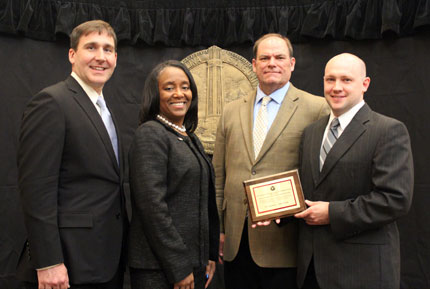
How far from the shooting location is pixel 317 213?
7.10 ft

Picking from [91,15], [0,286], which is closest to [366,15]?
[91,15]

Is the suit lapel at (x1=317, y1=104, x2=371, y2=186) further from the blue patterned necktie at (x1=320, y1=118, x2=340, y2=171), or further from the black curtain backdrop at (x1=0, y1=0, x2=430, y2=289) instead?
the black curtain backdrop at (x1=0, y1=0, x2=430, y2=289)

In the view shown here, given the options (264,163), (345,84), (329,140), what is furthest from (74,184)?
(345,84)

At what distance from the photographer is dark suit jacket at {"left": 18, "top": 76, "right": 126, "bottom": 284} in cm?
182

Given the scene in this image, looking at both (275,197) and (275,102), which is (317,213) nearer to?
(275,197)

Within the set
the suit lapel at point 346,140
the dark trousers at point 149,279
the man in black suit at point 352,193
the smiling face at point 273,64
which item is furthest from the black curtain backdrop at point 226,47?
the dark trousers at point 149,279

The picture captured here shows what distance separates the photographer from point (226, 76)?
13.2ft

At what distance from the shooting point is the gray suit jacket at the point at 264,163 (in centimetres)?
247

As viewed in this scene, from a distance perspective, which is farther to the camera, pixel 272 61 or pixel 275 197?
pixel 272 61

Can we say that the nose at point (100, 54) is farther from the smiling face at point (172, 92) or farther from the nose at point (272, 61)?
the nose at point (272, 61)

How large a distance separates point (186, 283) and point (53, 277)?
573mm

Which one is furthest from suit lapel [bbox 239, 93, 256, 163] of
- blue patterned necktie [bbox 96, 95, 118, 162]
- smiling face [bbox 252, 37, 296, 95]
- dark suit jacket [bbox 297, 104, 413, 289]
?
blue patterned necktie [bbox 96, 95, 118, 162]

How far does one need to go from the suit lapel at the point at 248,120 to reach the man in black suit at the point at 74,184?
82 cm

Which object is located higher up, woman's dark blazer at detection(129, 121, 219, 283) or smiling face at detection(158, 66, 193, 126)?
smiling face at detection(158, 66, 193, 126)
